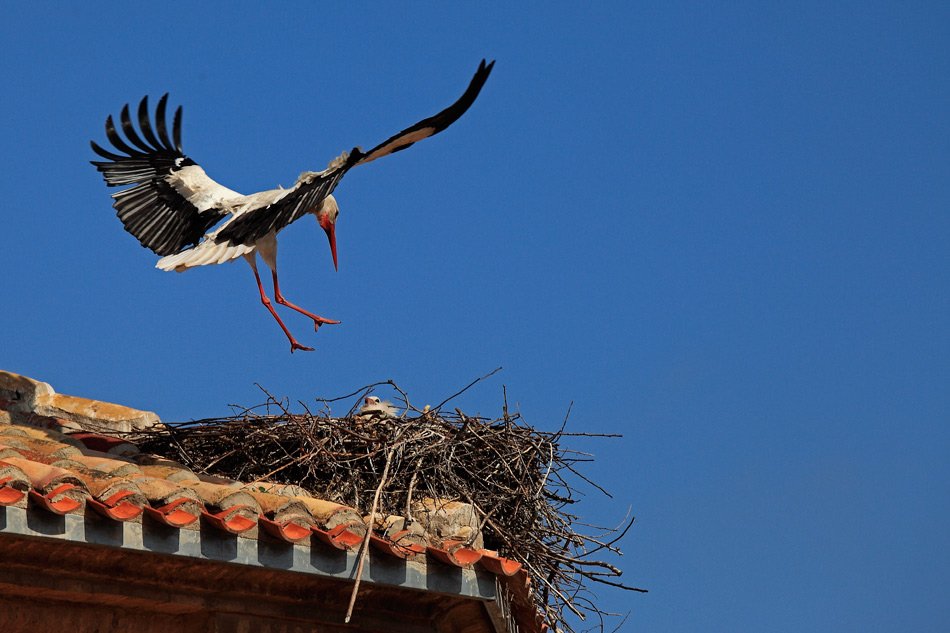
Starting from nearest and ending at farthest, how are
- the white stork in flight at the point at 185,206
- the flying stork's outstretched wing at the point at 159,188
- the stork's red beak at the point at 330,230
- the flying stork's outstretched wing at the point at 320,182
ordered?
1. the flying stork's outstretched wing at the point at 320,182
2. the white stork in flight at the point at 185,206
3. the flying stork's outstretched wing at the point at 159,188
4. the stork's red beak at the point at 330,230

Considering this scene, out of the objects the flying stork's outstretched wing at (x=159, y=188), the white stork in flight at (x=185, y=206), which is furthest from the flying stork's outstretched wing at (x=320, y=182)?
the flying stork's outstretched wing at (x=159, y=188)

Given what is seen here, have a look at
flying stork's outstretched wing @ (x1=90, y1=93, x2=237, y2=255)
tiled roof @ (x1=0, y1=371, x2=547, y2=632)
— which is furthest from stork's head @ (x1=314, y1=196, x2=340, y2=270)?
tiled roof @ (x1=0, y1=371, x2=547, y2=632)

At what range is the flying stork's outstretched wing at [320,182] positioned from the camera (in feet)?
19.3

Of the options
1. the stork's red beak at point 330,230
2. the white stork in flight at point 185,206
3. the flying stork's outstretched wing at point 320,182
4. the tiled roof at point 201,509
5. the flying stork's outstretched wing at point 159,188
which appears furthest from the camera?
the stork's red beak at point 330,230

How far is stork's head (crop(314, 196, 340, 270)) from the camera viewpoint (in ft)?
26.4

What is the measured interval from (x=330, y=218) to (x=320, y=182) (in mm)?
1853

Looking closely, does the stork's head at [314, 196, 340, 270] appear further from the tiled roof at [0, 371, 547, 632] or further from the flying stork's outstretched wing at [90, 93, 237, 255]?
the tiled roof at [0, 371, 547, 632]

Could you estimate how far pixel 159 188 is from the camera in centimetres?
760

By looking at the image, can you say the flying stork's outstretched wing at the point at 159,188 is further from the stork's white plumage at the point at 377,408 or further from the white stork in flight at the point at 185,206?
the stork's white plumage at the point at 377,408

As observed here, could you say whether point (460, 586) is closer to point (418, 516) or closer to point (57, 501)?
point (418, 516)

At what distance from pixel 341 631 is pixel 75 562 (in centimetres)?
117

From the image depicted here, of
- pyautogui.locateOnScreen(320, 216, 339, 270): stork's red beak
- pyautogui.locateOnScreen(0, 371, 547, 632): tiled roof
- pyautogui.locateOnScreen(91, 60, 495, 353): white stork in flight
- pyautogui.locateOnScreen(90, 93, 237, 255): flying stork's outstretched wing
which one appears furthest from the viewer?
pyautogui.locateOnScreen(320, 216, 339, 270): stork's red beak

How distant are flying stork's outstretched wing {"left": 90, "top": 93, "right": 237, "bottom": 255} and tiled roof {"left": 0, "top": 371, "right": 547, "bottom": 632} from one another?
5.87ft

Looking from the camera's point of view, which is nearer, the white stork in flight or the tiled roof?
the tiled roof
